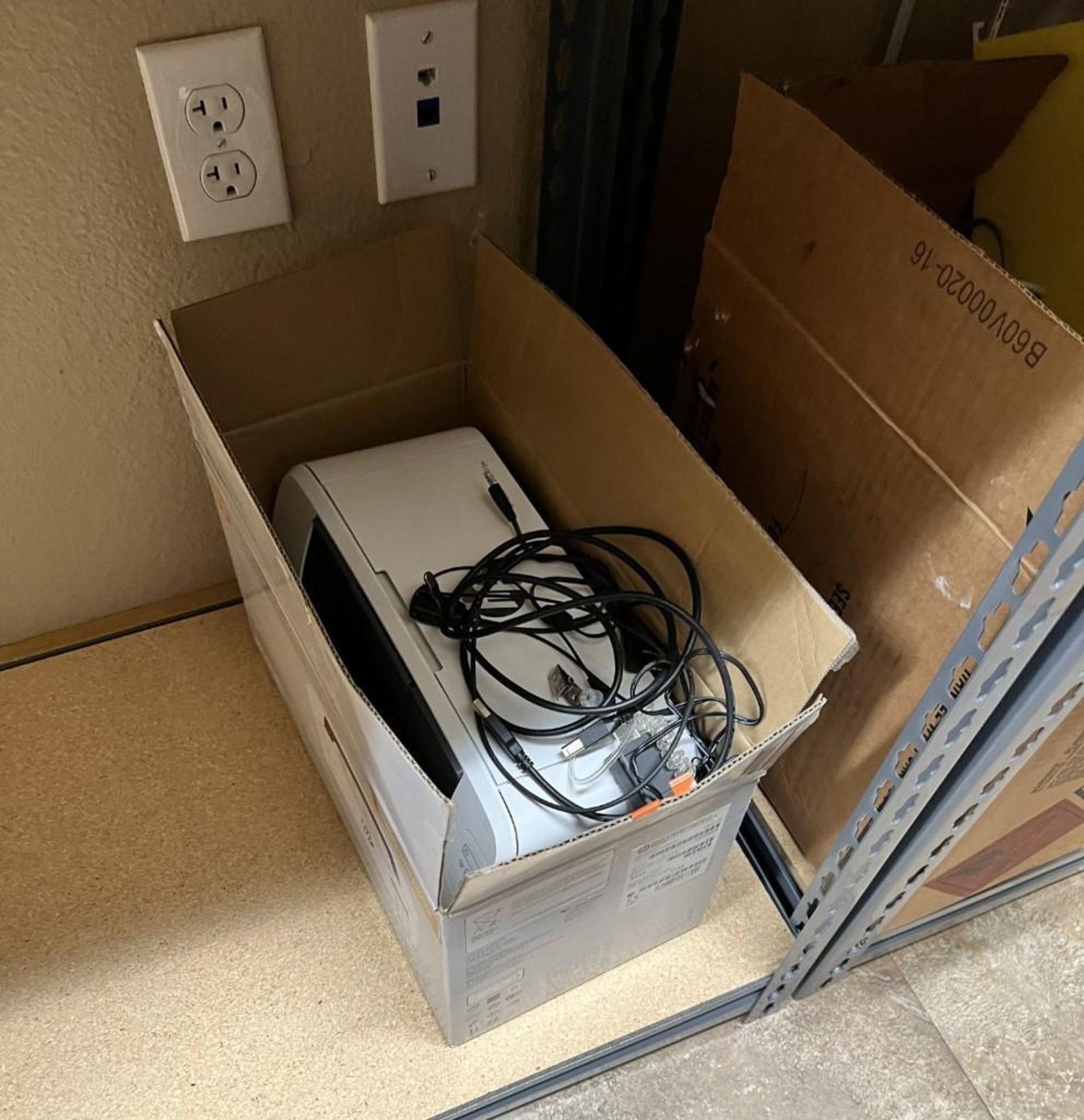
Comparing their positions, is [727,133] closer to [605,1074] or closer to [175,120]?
[175,120]

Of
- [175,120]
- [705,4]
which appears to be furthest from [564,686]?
[705,4]

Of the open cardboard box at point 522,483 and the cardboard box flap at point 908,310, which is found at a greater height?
the cardboard box flap at point 908,310

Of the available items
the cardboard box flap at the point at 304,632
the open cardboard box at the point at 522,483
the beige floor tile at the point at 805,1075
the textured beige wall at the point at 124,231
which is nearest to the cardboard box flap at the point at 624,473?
the open cardboard box at the point at 522,483

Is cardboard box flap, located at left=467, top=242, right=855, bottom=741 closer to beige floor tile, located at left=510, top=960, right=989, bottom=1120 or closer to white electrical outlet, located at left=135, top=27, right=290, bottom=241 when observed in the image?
white electrical outlet, located at left=135, top=27, right=290, bottom=241

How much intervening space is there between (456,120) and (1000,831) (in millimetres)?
698

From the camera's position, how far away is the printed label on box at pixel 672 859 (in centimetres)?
70

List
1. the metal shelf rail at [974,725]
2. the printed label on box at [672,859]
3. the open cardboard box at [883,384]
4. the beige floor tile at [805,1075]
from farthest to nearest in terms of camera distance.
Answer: the beige floor tile at [805,1075] → the printed label on box at [672,859] → the open cardboard box at [883,384] → the metal shelf rail at [974,725]

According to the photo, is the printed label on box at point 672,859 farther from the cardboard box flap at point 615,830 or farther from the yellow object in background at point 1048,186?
the yellow object in background at point 1048,186

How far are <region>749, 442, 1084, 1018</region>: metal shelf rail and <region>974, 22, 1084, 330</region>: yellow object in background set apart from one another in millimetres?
374

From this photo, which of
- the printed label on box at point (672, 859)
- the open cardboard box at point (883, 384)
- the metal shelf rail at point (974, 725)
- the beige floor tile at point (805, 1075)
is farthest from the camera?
the beige floor tile at point (805, 1075)

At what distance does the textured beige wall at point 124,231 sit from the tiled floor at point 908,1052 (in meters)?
0.64

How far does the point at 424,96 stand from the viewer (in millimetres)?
763

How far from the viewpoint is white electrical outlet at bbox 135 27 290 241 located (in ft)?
2.20

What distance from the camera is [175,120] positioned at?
0.69 metres
